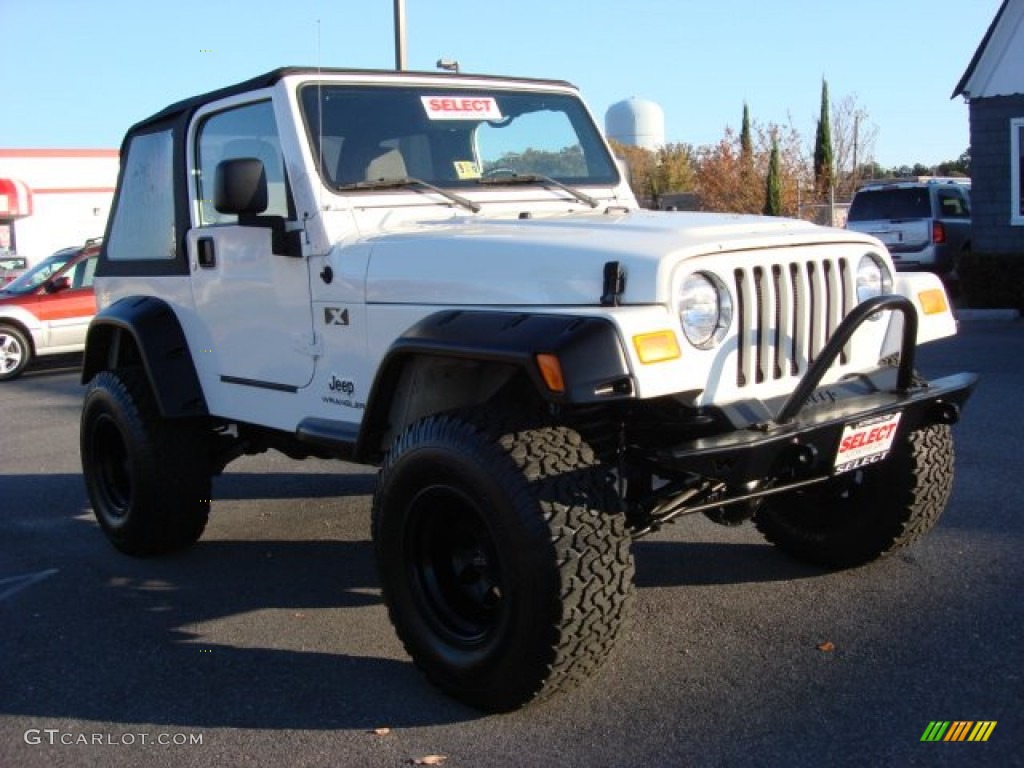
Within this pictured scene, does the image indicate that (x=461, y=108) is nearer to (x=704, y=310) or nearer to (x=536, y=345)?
(x=704, y=310)

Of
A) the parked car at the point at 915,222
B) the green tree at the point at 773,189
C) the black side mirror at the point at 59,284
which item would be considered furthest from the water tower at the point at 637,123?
the black side mirror at the point at 59,284

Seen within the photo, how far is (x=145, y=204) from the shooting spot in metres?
5.55

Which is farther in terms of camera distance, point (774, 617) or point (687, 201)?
point (687, 201)

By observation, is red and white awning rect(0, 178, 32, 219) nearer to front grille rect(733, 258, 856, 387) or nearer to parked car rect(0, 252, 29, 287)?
parked car rect(0, 252, 29, 287)

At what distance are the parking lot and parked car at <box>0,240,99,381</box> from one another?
853 centimetres

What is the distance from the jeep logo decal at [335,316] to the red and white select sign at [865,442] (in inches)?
73.0

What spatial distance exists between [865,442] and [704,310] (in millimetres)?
707

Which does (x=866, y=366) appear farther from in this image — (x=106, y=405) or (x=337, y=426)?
(x=106, y=405)

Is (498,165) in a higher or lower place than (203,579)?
higher

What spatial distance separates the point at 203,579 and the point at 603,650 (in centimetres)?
251

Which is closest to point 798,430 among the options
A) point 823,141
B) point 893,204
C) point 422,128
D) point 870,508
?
point 870,508

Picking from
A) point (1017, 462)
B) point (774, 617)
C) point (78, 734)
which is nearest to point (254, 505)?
point (78, 734)

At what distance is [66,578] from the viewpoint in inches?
206

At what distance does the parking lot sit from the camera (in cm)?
333
